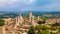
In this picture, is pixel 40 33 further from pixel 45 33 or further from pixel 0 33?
pixel 0 33

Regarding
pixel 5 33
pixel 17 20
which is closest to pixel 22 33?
pixel 5 33

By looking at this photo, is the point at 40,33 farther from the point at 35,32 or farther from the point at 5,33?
the point at 5,33

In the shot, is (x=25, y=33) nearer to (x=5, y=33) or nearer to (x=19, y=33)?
(x=19, y=33)

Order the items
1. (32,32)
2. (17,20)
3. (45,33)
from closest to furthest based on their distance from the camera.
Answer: (45,33) < (32,32) < (17,20)

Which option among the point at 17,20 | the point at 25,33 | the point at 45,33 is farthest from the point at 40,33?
the point at 17,20

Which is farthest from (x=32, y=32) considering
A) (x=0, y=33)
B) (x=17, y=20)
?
(x=17, y=20)

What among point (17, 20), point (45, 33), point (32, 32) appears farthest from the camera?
point (17, 20)

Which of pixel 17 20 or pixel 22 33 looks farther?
pixel 17 20

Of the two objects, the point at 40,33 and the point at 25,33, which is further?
the point at 25,33
